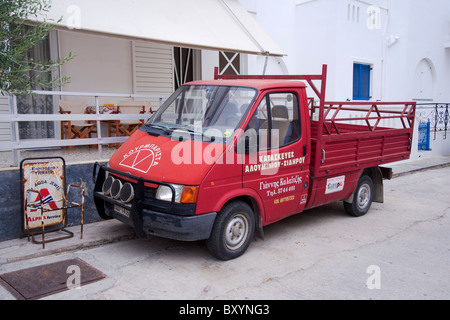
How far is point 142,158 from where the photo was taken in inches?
195

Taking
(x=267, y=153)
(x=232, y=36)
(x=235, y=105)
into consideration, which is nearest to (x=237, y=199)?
(x=267, y=153)

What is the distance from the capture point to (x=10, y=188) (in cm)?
539

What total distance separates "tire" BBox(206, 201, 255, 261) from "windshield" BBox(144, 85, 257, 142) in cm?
86

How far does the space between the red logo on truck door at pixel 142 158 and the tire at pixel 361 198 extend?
3645mm

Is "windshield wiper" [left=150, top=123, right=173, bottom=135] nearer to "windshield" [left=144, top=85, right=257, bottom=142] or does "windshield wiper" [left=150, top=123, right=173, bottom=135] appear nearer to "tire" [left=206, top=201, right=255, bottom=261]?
"windshield" [left=144, top=85, right=257, bottom=142]

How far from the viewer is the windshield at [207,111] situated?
4969 millimetres

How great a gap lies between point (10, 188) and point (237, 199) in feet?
9.81

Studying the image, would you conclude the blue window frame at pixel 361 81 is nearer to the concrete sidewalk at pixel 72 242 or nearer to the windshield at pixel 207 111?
the windshield at pixel 207 111

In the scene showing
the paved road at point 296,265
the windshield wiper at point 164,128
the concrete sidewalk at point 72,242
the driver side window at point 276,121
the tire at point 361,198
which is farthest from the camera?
the tire at point 361,198

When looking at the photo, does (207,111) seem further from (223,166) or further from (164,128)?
(223,166)

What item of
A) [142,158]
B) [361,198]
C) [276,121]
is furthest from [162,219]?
[361,198]

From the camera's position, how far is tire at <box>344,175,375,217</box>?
22.7ft

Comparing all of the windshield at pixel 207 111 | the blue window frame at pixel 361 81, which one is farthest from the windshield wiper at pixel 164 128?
the blue window frame at pixel 361 81

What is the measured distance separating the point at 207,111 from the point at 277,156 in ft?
3.45
